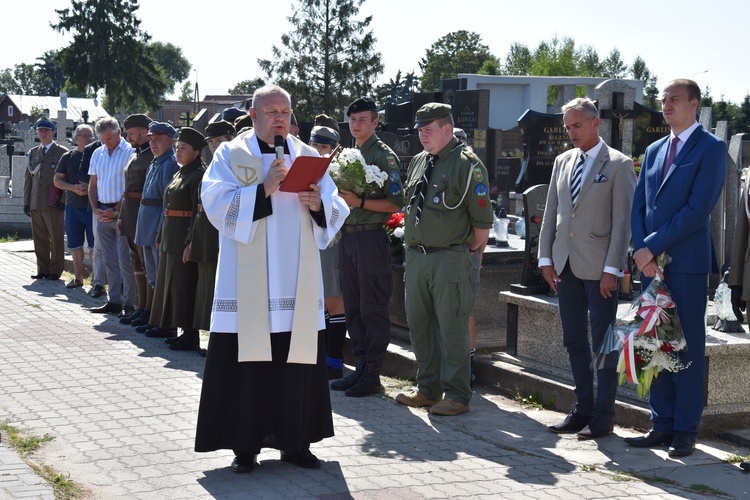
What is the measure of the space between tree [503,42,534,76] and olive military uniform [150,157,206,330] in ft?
292

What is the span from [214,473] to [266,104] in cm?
198

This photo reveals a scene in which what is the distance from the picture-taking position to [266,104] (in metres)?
5.46

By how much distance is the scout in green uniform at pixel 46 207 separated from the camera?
13.7m

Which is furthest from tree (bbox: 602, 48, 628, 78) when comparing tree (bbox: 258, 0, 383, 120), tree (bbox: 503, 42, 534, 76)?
tree (bbox: 258, 0, 383, 120)

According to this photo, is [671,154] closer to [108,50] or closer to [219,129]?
[219,129]

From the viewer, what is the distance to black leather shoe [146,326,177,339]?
387 inches

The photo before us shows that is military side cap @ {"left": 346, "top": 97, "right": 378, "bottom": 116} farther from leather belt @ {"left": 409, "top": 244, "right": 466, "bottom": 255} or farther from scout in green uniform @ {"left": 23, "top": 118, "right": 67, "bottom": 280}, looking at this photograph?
scout in green uniform @ {"left": 23, "top": 118, "right": 67, "bottom": 280}

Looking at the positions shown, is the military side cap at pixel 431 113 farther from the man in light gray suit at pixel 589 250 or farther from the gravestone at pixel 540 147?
the gravestone at pixel 540 147

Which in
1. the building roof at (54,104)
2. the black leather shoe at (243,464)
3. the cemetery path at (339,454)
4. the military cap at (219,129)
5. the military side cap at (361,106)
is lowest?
the cemetery path at (339,454)

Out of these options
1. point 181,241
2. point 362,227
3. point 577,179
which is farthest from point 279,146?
point 181,241

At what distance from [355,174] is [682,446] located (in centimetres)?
288

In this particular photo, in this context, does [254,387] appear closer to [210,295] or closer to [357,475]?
[357,475]

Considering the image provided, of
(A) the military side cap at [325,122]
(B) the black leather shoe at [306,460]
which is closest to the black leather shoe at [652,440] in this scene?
(B) the black leather shoe at [306,460]

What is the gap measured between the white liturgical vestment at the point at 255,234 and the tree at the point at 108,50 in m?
64.7
